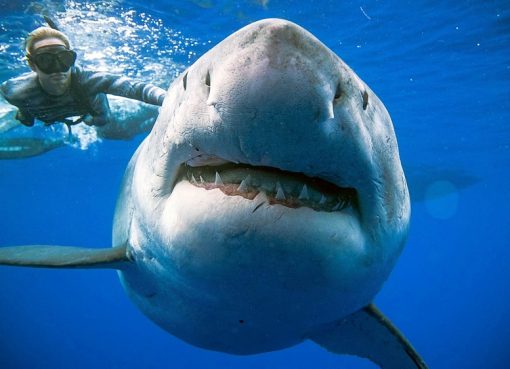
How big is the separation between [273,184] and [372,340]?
2.81m

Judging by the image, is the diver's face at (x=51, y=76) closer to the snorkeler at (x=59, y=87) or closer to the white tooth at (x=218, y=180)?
the snorkeler at (x=59, y=87)

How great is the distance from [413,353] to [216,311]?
212 centimetres

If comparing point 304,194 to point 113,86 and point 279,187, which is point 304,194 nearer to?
point 279,187

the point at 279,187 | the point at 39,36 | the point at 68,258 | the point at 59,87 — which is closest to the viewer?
the point at 279,187

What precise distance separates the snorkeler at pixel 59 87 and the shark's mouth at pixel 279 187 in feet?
18.0

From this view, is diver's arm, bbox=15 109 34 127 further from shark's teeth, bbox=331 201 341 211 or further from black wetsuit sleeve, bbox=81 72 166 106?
shark's teeth, bbox=331 201 341 211

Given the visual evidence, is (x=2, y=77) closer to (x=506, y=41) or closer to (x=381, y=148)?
(x=381, y=148)

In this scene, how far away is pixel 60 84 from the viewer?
273 inches

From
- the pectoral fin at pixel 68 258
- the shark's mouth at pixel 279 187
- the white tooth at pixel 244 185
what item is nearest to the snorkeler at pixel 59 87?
Answer: the pectoral fin at pixel 68 258

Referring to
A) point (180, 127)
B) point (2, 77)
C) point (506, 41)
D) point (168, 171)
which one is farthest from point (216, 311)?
point (2, 77)

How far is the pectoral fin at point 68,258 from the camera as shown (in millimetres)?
2936

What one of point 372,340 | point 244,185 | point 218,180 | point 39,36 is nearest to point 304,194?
point 244,185

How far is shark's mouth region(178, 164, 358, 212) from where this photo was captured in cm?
157

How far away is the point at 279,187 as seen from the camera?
156 cm
